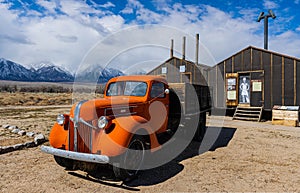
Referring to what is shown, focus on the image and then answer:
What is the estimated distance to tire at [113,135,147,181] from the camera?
165 inches

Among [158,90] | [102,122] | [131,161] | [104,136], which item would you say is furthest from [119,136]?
[158,90]

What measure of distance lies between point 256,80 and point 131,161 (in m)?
12.1

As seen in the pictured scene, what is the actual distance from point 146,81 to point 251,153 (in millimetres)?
3807

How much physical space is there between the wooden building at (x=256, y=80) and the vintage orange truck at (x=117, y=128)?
31.1 feet

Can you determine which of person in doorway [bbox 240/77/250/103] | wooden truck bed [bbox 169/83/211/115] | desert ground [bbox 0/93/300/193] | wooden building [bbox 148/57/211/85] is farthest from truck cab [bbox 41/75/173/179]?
wooden building [bbox 148/57/211/85]

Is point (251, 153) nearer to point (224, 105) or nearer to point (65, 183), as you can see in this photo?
point (65, 183)

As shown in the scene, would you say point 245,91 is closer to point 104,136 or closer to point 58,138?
point 104,136

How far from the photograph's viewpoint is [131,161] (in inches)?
180

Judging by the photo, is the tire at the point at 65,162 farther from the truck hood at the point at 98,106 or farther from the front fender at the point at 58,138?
the truck hood at the point at 98,106

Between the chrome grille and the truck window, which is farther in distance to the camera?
the truck window

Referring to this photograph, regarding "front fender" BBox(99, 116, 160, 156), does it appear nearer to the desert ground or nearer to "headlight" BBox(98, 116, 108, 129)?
"headlight" BBox(98, 116, 108, 129)

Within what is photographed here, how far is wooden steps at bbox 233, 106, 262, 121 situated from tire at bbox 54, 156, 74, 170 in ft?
38.1

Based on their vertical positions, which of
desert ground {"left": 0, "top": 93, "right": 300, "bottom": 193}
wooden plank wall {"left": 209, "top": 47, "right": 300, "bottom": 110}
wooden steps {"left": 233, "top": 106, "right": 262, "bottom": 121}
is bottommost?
desert ground {"left": 0, "top": 93, "right": 300, "bottom": 193}

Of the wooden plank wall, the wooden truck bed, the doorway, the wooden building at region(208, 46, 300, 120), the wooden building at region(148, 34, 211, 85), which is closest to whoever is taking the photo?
the wooden truck bed
